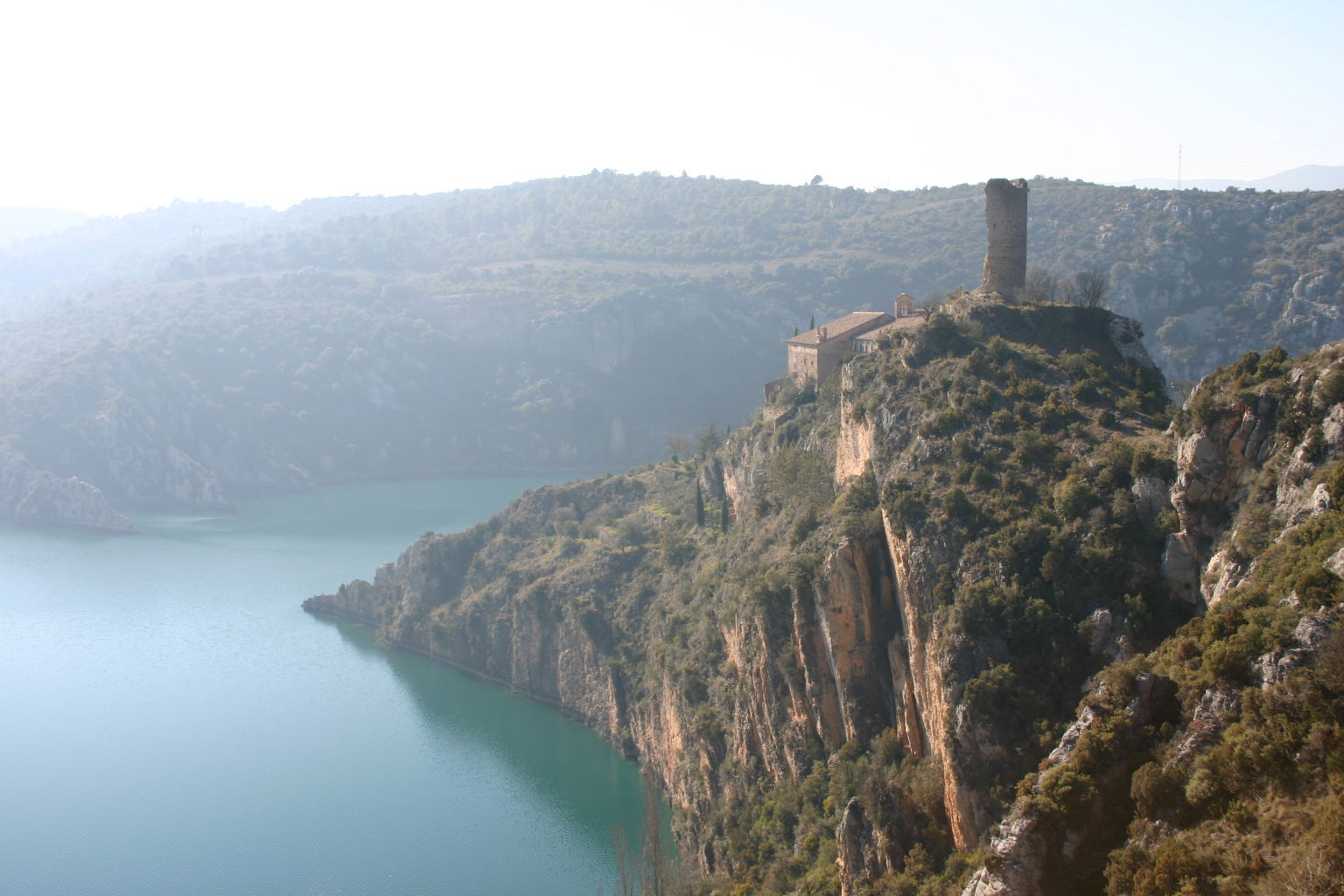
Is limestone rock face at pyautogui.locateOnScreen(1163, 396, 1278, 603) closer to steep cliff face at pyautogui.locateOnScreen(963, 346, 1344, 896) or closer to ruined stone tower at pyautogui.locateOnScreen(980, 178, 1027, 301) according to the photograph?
steep cliff face at pyautogui.locateOnScreen(963, 346, 1344, 896)

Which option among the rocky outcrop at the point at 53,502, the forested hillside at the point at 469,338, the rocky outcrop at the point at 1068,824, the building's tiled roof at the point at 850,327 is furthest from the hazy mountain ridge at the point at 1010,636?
the rocky outcrop at the point at 53,502

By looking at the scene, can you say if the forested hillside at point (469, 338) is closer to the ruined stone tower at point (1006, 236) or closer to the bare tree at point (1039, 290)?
the bare tree at point (1039, 290)

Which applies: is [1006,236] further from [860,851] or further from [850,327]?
[860,851]

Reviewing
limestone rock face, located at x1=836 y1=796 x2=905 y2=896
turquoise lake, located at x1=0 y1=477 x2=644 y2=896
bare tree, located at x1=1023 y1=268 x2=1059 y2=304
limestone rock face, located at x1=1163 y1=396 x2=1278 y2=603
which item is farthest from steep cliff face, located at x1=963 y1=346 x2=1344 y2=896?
turquoise lake, located at x1=0 y1=477 x2=644 y2=896

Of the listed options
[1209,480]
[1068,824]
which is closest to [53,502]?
[1209,480]

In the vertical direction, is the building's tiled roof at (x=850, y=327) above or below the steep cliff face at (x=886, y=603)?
above
